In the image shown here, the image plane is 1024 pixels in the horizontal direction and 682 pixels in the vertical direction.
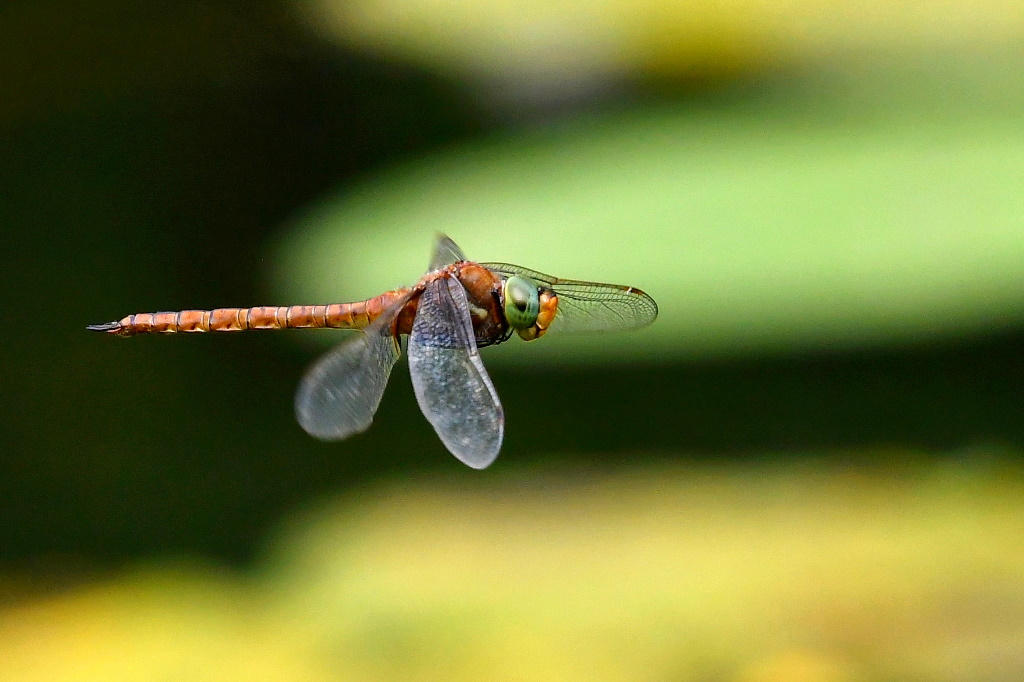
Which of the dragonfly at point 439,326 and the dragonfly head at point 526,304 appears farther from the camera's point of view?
the dragonfly head at point 526,304

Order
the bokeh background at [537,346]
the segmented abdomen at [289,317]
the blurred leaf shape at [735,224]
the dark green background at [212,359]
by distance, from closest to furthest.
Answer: the segmented abdomen at [289,317] → the blurred leaf shape at [735,224] → the bokeh background at [537,346] → the dark green background at [212,359]

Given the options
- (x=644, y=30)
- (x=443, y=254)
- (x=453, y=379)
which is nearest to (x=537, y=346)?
(x=443, y=254)

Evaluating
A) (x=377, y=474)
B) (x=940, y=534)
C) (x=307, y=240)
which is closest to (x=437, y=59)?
(x=307, y=240)

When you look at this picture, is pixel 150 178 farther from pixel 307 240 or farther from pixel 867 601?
pixel 867 601

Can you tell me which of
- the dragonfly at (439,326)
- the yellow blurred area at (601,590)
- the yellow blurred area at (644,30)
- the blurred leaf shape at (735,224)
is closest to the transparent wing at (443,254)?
the dragonfly at (439,326)

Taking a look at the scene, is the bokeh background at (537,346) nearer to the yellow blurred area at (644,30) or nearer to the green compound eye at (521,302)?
the yellow blurred area at (644,30)

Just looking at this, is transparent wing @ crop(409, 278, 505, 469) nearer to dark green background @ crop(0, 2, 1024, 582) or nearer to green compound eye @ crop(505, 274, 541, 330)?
green compound eye @ crop(505, 274, 541, 330)

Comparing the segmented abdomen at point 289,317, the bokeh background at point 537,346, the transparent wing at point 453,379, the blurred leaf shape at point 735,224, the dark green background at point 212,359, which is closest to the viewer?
the transparent wing at point 453,379

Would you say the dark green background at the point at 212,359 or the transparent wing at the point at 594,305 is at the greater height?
the dark green background at the point at 212,359
